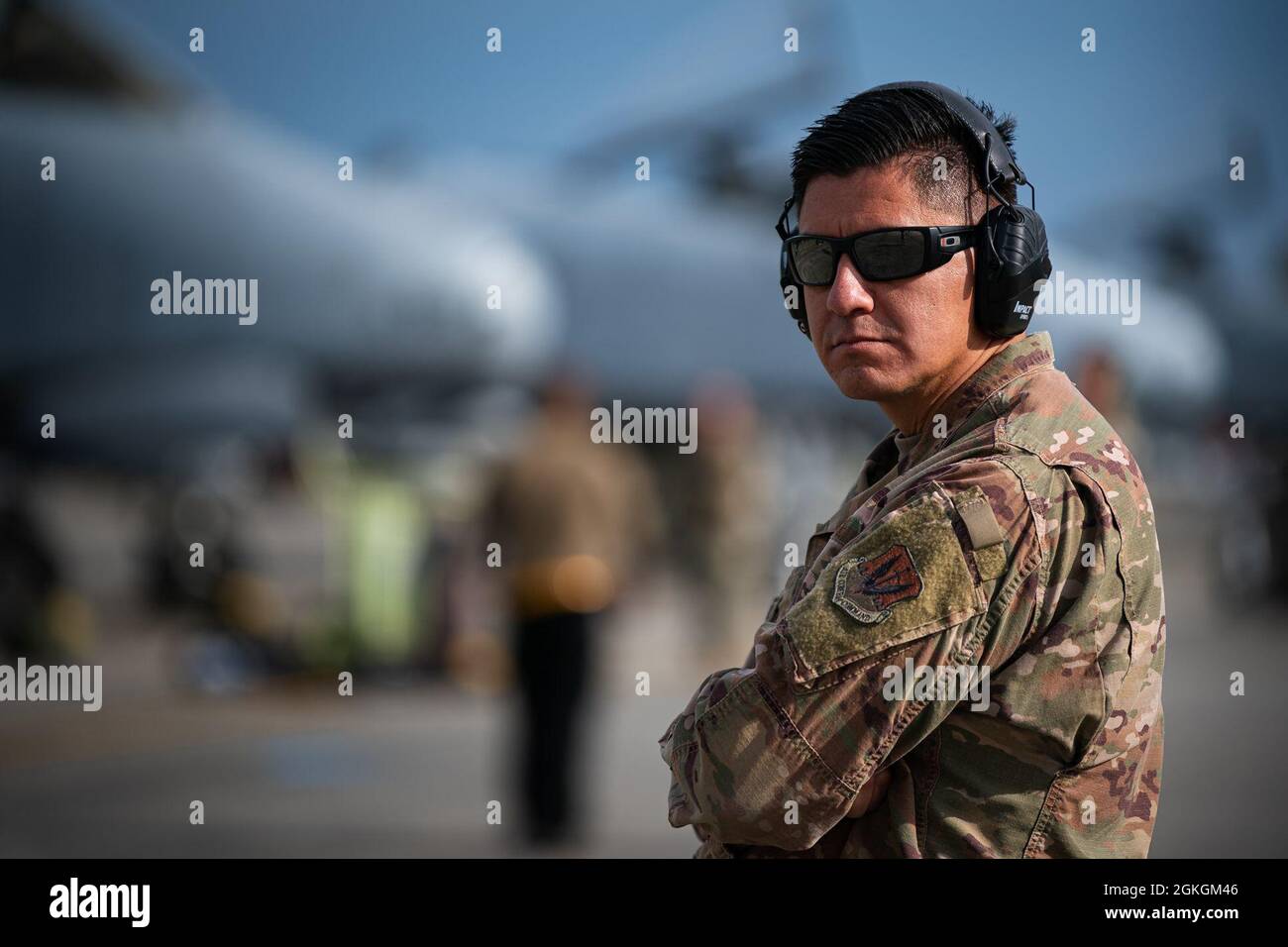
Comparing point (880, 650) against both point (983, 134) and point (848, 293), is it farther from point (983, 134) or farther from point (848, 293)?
point (983, 134)

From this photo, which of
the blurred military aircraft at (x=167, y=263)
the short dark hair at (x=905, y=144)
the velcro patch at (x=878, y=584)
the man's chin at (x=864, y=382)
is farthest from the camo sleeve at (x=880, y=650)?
the blurred military aircraft at (x=167, y=263)

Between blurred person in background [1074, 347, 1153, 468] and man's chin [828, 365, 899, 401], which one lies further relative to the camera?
blurred person in background [1074, 347, 1153, 468]

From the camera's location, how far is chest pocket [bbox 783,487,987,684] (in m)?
1.30

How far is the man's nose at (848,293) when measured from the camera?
1453 millimetres

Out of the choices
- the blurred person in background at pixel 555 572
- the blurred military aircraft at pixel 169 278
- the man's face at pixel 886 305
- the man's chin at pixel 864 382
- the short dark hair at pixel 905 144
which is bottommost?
the blurred person in background at pixel 555 572

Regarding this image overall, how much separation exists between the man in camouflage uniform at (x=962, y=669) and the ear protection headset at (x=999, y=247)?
8 cm

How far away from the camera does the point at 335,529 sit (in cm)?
852

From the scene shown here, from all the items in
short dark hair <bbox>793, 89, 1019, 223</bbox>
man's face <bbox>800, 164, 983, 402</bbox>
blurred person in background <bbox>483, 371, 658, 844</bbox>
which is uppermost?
short dark hair <bbox>793, 89, 1019, 223</bbox>

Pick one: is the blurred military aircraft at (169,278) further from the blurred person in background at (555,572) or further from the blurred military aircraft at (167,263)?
the blurred person in background at (555,572)

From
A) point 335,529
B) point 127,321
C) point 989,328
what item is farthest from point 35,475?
point 989,328

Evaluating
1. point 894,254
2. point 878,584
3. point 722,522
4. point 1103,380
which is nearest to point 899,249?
point 894,254

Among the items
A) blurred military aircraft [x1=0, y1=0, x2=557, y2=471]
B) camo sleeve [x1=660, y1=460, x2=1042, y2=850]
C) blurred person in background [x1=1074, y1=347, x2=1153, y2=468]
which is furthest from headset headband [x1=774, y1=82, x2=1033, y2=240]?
blurred military aircraft [x1=0, y1=0, x2=557, y2=471]

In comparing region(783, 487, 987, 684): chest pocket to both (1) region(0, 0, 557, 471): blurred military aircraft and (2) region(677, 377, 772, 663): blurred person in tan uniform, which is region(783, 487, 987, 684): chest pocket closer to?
(2) region(677, 377, 772, 663): blurred person in tan uniform

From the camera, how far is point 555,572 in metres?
5.35
